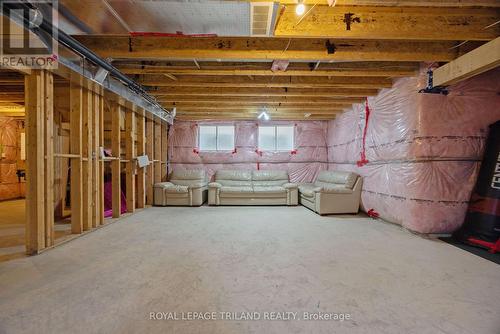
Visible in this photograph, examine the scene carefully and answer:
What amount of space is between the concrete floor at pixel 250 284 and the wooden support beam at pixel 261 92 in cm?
256

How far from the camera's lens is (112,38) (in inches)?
114

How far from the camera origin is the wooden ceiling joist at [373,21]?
2.40 m

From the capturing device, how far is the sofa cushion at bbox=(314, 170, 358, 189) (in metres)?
5.02

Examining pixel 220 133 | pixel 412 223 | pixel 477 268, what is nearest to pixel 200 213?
pixel 220 133

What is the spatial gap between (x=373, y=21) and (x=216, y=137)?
527 cm

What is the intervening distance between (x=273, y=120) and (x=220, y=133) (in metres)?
1.63

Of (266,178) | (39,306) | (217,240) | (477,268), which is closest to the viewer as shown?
(39,306)

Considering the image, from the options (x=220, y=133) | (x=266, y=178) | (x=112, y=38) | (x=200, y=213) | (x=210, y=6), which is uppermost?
(x=112, y=38)

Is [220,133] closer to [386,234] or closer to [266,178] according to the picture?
[266,178]

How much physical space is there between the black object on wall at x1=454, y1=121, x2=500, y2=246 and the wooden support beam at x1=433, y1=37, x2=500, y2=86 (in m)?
1.03

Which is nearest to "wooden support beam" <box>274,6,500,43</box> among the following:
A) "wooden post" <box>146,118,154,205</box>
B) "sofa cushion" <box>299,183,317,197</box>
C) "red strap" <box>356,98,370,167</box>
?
"red strap" <box>356,98,370,167</box>

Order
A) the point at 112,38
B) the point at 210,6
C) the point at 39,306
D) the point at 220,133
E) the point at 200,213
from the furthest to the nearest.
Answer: the point at 220,133 → the point at 200,213 → the point at 112,38 → the point at 210,6 → the point at 39,306

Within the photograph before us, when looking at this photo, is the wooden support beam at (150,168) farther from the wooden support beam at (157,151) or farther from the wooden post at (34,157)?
the wooden post at (34,157)
